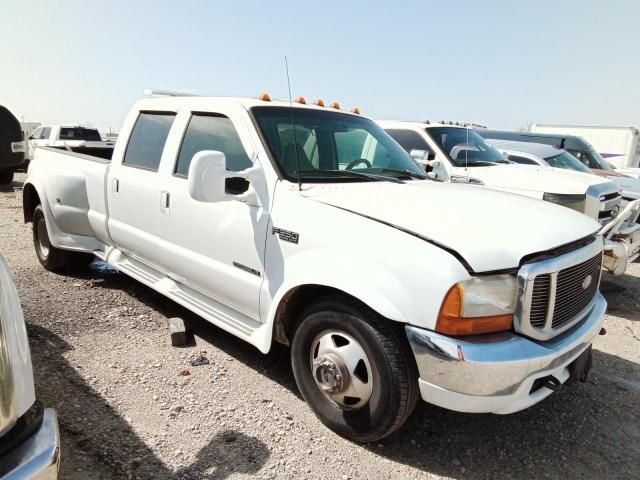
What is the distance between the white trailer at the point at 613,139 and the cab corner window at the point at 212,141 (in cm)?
1986

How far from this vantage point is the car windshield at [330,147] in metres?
3.13

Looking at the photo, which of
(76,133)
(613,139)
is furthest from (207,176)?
(613,139)

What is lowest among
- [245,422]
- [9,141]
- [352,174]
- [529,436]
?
[529,436]

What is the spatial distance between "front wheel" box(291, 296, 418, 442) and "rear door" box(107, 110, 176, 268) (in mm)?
1715

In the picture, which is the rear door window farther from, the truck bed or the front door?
the truck bed

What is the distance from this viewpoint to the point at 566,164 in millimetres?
9234

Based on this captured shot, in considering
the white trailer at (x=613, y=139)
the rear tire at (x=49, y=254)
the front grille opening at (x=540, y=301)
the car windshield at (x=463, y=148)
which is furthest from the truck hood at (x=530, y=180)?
the white trailer at (x=613, y=139)

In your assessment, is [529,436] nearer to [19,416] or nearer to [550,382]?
[550,382]

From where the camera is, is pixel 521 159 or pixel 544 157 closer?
pixel 521 159

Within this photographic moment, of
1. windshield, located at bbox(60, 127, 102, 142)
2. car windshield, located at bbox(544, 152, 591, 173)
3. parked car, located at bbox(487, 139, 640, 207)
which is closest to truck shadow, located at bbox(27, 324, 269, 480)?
parked car, located at bbox(487, 139, 640, 207)

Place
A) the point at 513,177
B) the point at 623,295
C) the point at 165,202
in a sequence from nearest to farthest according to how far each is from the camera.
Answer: the point at 165,202 → the point at 623,295 → the point at 513,177

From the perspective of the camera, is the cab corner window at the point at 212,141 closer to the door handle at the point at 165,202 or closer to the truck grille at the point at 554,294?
the door handle at the point at 165,202

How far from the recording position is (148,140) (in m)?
4.11

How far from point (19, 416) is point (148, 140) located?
3.00 metres
